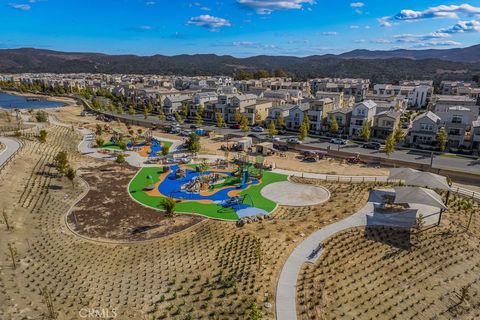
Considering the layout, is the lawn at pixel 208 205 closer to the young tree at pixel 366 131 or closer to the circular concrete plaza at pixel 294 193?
the circular concrete plaza at pixel 294 193

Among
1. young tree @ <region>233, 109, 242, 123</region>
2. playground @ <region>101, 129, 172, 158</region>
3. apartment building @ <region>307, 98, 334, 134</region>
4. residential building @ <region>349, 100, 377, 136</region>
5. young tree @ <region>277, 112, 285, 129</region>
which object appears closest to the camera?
playground @ <region>101, 129, 172, 158</region>

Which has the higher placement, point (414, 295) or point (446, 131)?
point (446, 131)

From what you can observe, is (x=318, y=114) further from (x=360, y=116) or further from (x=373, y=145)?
(x=373, y=145)

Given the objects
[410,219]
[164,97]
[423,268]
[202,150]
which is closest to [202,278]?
[423,268]

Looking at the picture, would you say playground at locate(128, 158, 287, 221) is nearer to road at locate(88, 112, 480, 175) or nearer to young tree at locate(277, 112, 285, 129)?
road at locate(88, 112, 480, 175)

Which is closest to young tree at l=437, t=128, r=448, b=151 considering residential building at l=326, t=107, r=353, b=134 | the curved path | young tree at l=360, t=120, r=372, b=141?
young tree at l=360, t=120, r=372, b=141

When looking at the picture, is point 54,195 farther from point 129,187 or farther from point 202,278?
point 202,278

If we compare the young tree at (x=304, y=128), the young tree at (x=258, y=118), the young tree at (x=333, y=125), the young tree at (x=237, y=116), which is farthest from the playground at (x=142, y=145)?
the young tree at (x=333, y=125)

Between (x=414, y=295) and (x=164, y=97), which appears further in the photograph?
(x=164, y=97)
